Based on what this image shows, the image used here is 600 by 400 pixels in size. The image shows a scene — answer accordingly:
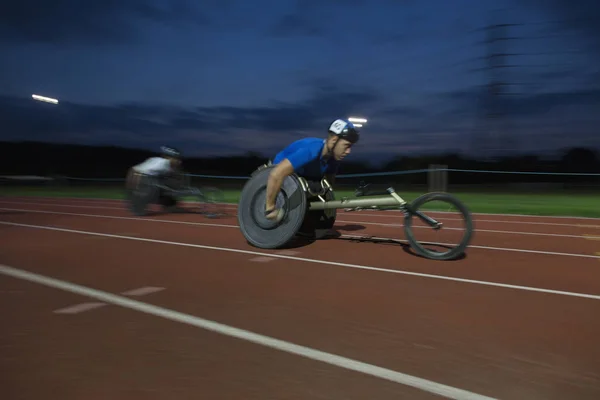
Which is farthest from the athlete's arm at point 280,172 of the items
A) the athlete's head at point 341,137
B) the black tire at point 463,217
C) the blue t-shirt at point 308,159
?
the black tire at point 463,217

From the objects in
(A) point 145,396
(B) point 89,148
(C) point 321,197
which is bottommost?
(A) point 145,396

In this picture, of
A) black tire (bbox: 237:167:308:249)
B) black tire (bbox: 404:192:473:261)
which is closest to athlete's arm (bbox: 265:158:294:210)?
black tire (bbox: 237:167:308:249)

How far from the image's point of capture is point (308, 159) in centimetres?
612

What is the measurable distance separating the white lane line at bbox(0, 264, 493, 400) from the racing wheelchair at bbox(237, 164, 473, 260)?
244cm

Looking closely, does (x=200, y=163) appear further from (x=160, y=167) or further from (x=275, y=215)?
(x=275, y=215)

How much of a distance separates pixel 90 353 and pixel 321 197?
4.06 m

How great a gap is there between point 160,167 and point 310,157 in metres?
5.08

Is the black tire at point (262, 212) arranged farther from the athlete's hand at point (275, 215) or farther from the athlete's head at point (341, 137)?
the athlete's head at point (341, 137)

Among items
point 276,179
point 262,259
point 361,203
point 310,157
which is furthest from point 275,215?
point 361,203

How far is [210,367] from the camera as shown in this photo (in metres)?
2.65

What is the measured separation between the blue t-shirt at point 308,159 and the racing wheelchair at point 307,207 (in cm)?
15

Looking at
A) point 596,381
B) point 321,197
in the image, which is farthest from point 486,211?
point 596,381

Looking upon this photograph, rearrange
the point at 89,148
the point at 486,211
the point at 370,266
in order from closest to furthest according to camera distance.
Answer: the point at 370,266 → the point at 486,211 → the point at 89,148

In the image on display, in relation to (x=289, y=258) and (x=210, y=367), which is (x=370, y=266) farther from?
(x=210, y=367)
